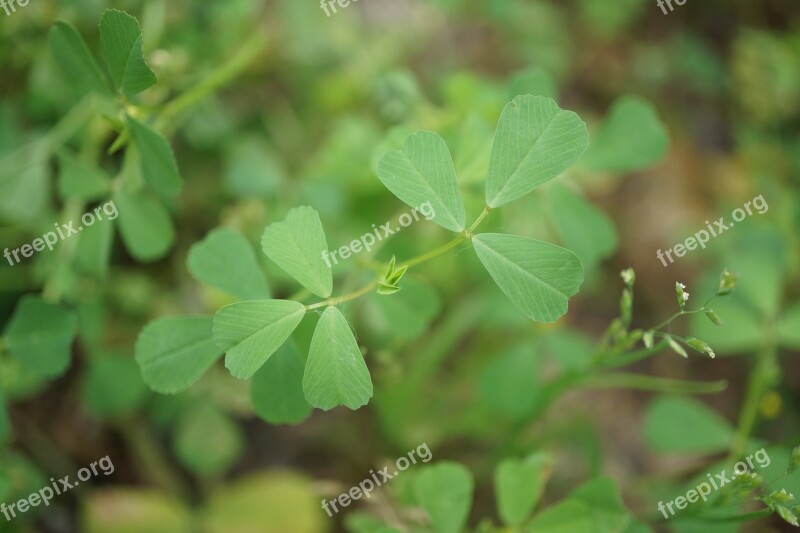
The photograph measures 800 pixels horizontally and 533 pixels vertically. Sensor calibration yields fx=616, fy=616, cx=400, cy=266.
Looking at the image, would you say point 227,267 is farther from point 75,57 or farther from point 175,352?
point 75,57

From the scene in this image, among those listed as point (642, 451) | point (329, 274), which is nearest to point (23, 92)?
point (329, 274)

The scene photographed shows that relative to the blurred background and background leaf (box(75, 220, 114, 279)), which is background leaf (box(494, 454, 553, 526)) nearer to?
the blurred background

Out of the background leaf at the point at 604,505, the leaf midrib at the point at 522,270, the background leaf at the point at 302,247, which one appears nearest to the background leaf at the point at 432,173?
the leaf midrib at the point at 522,270

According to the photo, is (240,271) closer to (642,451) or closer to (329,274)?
(329,274)

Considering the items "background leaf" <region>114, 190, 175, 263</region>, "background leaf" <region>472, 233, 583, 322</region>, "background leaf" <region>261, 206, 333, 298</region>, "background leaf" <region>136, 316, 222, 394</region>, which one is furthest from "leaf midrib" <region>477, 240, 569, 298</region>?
"background leaf" <region>114, 190, 175, 263</region>

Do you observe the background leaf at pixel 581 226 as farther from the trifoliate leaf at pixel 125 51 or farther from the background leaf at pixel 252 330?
the trifoliate leaf at pixel 125 51
